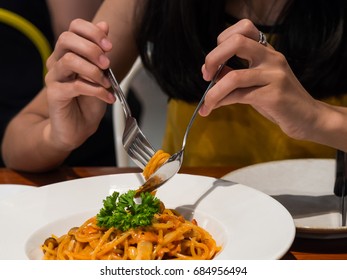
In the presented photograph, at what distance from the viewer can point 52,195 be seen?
1.09m

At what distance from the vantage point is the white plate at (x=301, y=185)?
1.11 metres

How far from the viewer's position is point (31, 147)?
1.44 meters

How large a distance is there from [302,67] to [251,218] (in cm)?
66

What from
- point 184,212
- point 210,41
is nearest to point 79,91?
point 184,212

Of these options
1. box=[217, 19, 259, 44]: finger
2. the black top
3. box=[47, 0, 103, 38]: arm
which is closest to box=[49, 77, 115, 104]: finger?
box=[217, 19, 259, 44]: finger

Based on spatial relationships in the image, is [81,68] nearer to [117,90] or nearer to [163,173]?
[117,90]

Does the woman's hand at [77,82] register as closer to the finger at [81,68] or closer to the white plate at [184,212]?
the finger at [81,68]

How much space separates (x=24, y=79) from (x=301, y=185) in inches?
48.5

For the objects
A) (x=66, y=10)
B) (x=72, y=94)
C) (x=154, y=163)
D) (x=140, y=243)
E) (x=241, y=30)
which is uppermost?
(x=66, y=10)

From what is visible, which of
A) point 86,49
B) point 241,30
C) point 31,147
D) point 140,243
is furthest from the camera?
point 31,147
